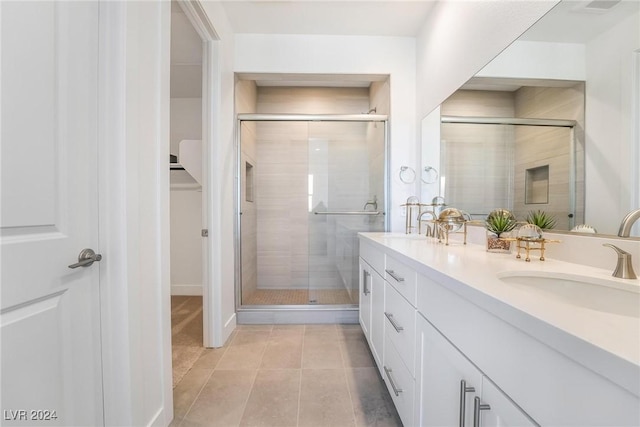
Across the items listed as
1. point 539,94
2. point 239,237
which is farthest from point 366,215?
point 539,94

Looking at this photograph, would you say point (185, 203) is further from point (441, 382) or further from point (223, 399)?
point (441, 382)

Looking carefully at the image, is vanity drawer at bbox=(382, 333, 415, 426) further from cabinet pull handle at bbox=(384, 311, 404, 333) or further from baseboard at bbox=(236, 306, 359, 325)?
baseboard at bbox=(236, 306, 359, 325)

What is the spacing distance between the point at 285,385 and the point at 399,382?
29.3 inches

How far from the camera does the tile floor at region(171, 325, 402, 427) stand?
1.31 meters

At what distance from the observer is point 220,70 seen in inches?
79.0

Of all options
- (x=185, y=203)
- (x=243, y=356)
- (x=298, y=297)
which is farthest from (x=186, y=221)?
(x=243, y=356)

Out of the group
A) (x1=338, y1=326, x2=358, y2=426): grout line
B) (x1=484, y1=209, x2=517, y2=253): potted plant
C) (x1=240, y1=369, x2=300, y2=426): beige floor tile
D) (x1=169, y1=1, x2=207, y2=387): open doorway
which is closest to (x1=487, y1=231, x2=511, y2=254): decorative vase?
(x1=484, y1=209, x2=517, y2=253): potted plant

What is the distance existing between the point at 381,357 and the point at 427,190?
1358mm

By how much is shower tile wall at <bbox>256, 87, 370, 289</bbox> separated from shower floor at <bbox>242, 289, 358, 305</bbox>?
0.11 metres

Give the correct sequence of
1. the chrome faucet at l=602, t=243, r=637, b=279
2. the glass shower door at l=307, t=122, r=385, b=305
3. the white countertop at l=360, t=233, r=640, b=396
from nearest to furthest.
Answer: the white countertop at l=360, t=233, r=640, b=396 < the chrome faucet at l=602, t=243, r=637, b=279 < the glass shower door at l=307, t=122, r=385, b=305

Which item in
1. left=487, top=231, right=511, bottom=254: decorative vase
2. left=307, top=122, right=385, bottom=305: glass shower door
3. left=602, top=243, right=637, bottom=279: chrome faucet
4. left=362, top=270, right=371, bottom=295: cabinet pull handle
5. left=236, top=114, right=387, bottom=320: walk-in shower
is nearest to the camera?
left=602, top=243, right=637, bottom=279: chrome faucet

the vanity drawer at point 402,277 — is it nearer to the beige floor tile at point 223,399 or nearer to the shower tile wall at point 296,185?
the beige floor tile at point 223,399

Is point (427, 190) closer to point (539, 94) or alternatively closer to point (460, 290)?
point (539, 94)

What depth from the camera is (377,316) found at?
62.1 inches
